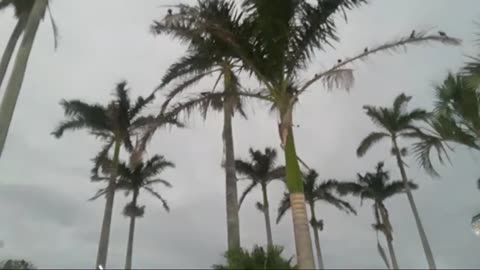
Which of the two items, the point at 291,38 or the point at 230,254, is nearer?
the point at 230,254

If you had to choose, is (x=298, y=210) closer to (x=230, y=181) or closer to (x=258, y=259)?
(x=258, y=259)

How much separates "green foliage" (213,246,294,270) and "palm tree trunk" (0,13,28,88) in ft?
32.4

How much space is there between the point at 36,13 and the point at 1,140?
13.1ft

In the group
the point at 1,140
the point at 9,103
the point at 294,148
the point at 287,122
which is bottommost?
the point at 294,148

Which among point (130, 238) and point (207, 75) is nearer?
point (207, 75)

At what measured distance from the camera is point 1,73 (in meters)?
12.3

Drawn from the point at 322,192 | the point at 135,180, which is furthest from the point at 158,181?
the point at 322,192

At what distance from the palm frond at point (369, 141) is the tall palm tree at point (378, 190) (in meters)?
7.42

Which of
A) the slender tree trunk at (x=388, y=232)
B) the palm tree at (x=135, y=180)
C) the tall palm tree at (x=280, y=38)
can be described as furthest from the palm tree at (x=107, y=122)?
the slender tree trunk at (x=388, y=232)

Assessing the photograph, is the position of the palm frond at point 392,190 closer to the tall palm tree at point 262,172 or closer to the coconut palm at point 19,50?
the tall palm tree at point 262,172

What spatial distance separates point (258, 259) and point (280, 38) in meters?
4.99

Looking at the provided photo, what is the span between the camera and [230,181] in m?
13.1

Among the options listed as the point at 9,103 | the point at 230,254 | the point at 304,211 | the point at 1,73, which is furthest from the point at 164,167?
the point at 304,211

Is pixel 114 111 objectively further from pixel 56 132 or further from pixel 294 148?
pixel 294 148
